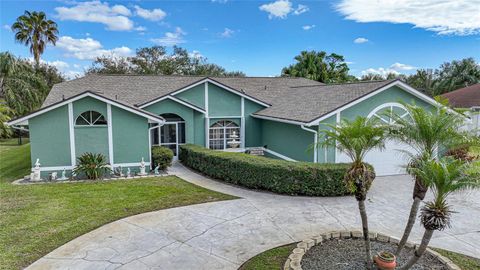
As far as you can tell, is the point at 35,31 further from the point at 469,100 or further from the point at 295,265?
the point at 469,100

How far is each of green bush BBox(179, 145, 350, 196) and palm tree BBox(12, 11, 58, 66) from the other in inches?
1335

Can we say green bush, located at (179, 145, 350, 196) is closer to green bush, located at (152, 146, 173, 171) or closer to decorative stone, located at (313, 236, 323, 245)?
green bush, located at (152, 146, 173, 171)

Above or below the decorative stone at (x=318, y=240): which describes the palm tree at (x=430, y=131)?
above

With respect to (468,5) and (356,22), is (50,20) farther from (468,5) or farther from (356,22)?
(468,5)

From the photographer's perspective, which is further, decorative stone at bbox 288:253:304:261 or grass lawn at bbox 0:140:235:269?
grass lawn at bbox 0:140:235:269

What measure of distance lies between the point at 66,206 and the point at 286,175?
7.53 m

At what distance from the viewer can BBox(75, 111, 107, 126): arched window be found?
1410 cm

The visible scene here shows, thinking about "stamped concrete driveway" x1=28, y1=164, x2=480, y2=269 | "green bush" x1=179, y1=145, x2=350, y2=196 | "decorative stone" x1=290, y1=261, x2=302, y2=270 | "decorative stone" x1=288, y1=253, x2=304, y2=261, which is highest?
"green bush" x1=179, y1=145, x2=350, y2=196

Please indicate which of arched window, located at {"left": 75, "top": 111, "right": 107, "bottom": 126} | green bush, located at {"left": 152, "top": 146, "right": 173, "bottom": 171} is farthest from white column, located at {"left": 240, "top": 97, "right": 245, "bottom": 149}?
arched window, located at {"left": 75, "top": 111, "right": 107, "bottom": 126}

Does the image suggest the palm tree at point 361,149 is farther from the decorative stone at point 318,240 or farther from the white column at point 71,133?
the white column at point 71,133

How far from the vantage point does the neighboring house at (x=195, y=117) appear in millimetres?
13898

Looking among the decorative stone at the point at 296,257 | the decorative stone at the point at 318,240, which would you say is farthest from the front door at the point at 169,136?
the decorative stone at the point at 296,257

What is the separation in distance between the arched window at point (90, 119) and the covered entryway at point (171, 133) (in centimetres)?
376

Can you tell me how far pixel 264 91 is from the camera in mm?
22609
